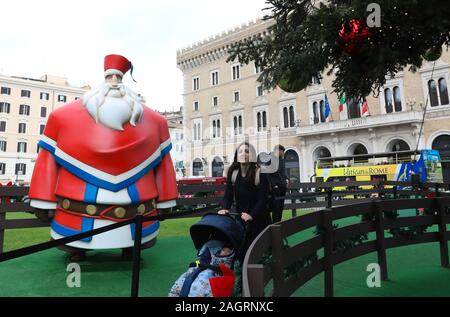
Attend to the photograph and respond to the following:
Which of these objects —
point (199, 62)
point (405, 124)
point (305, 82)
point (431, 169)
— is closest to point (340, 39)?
point (305, 82)

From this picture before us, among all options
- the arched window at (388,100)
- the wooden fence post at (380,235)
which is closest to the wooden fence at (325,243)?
the wooden fence post at (380,235)

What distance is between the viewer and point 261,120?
3428 centimetres

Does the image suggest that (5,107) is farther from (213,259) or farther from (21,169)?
(213,259)

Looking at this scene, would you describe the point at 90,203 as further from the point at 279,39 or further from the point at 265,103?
the point at 265,103

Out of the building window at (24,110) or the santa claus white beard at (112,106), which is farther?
the building window at (24,110)

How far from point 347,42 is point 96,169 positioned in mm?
3079

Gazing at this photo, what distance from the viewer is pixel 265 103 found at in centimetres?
3362

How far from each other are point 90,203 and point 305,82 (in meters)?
2.95

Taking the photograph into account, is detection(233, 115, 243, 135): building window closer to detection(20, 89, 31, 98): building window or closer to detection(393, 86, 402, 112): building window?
detection(393, 86, 402, 112): building window

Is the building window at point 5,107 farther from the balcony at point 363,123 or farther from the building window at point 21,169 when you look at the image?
the balcony at point 363,123

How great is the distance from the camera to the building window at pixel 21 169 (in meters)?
43.5

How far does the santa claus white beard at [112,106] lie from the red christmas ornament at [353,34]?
259 centimetres

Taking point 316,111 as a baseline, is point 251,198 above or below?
below

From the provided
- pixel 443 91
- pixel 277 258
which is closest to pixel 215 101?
pixel 443 91
